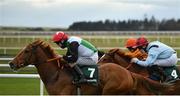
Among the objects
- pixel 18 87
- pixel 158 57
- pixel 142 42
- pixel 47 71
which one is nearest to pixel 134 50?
pixel 142 42

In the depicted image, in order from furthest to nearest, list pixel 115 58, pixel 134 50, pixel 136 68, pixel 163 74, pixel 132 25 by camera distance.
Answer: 1. pixel 132 25
2. pixel 134 50
3. pixel 115 58
4. pixel 136 68
5. pixel 163 74

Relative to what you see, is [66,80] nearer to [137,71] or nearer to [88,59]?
[88,59]

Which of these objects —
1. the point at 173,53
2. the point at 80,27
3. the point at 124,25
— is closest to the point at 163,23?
the point at 124,25

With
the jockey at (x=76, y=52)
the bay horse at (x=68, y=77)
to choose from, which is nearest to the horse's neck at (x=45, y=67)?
the bay horse at (x=68, y=77)

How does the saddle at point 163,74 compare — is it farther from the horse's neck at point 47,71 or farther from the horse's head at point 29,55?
the horse's head at point 29,55

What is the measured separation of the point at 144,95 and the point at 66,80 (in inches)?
43.4

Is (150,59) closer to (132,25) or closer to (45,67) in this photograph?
(45,67)

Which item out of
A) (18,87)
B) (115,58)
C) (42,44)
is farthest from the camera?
(18,87)

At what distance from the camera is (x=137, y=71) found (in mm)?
7801

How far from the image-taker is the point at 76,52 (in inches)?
276

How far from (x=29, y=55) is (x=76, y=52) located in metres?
0.67

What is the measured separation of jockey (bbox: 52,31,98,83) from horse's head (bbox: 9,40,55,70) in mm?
236

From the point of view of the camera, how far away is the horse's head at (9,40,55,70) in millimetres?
7043

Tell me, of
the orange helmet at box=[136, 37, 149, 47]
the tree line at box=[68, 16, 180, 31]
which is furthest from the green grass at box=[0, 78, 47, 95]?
the tree line at box=[68, 16, 180, 31]
